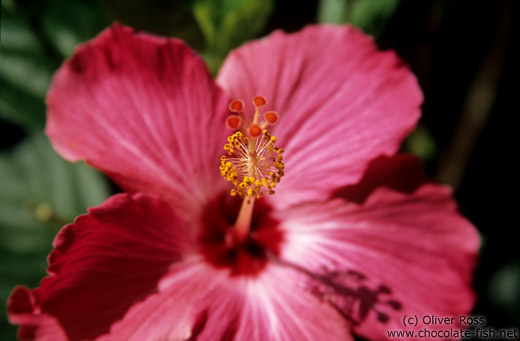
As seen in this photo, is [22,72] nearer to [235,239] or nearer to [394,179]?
[235,239]

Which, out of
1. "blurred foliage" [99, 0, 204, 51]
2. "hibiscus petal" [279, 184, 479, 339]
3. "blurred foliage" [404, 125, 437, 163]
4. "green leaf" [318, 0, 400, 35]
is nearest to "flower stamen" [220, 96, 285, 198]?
"hibiscus petal" [279, 184, 479, 339]

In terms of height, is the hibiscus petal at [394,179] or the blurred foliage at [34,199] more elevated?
the blurred foliage at [34,199]

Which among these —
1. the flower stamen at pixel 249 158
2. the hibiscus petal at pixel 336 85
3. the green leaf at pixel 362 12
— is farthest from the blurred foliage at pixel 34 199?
the green leaf at pixel 362 12

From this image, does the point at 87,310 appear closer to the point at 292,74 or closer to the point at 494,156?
the point at 292,74

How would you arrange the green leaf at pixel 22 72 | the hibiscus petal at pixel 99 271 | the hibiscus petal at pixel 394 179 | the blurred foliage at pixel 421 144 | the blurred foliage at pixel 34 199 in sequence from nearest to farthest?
the hibiscus petal at pixel 99 271 → the hibiscus petal at pixel 394 179 → the green leaf at pixel 22 72 → the blurred foliage at pixel 34 199 → the blurred foliage at pixel 421 144

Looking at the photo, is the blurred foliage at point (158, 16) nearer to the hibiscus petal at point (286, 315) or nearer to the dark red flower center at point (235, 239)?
the dark red flower center at point (235, 239)

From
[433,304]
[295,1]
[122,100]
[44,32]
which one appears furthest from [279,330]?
[295,1]
